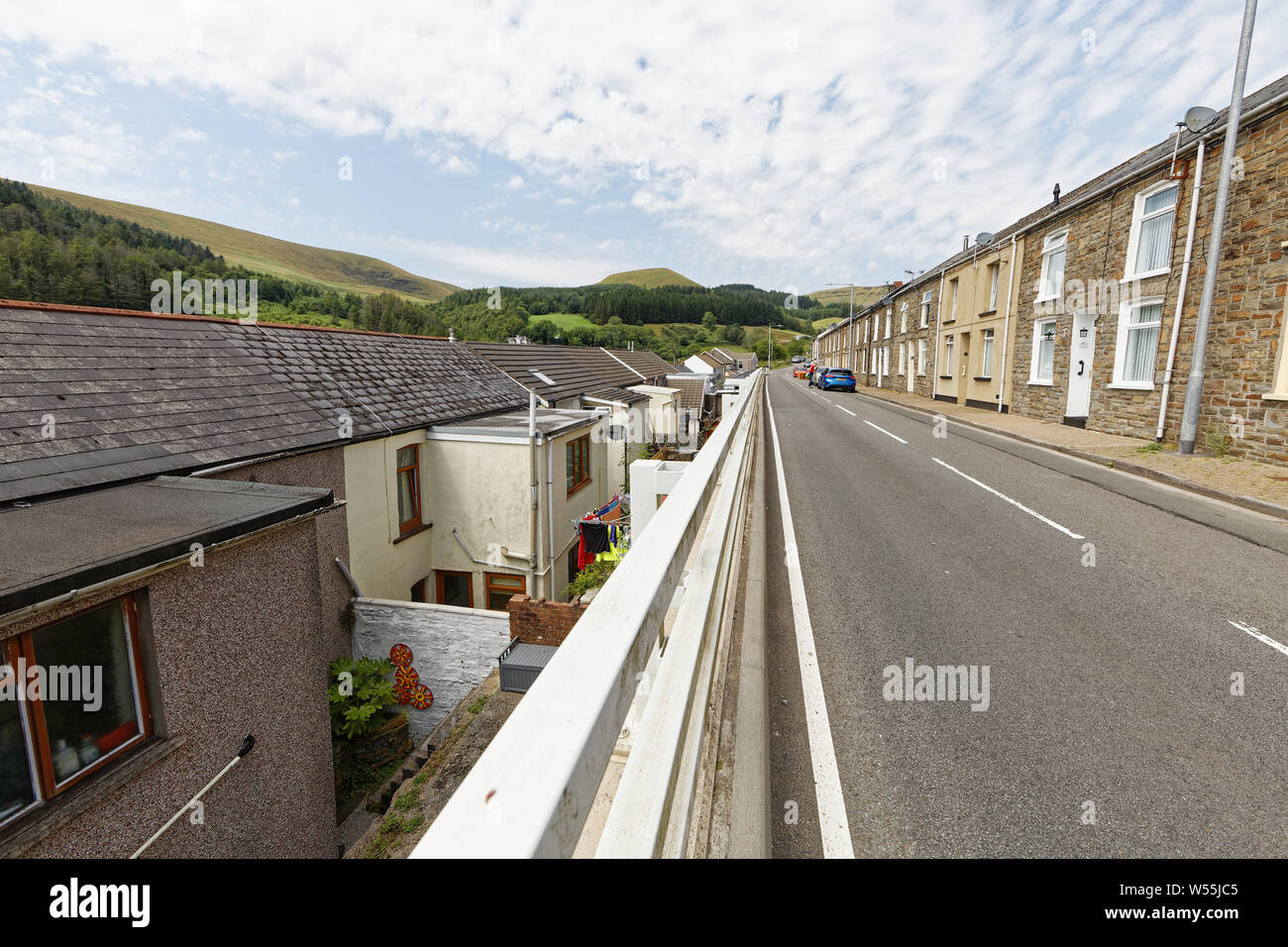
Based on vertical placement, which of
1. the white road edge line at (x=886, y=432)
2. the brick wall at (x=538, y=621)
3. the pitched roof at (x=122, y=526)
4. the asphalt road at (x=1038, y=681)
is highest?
the white road edge line at (x=886, y=432)

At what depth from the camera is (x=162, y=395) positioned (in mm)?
8680

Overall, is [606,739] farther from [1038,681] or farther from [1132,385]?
[1132,385]

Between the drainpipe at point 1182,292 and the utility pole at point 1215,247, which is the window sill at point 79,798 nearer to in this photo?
the utility pole at point 1215,247

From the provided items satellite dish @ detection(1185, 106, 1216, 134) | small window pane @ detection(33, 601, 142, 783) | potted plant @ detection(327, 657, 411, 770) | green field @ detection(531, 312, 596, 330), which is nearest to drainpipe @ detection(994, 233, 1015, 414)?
satellite dish @ detection(1185, 106, 1216, 134)

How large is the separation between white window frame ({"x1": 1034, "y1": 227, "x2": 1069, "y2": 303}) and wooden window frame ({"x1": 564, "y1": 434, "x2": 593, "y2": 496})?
1491 cm

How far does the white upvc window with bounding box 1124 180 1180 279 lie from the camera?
505 inches

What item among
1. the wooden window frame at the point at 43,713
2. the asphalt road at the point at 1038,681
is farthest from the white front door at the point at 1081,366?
the wooden window frame at the point at 43,713

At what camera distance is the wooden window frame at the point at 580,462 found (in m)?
16.8

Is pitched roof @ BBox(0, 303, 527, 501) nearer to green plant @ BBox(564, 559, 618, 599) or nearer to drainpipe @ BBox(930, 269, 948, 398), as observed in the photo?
green plant @ BBox(564, 559, 618, 599)

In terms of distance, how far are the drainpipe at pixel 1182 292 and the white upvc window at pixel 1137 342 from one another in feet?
2.10

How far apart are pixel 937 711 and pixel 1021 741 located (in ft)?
1.34

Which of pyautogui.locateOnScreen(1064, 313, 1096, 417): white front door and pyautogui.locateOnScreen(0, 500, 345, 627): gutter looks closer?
pyautogui.locateOnScreen(0, 500, 345, 627): gutter
